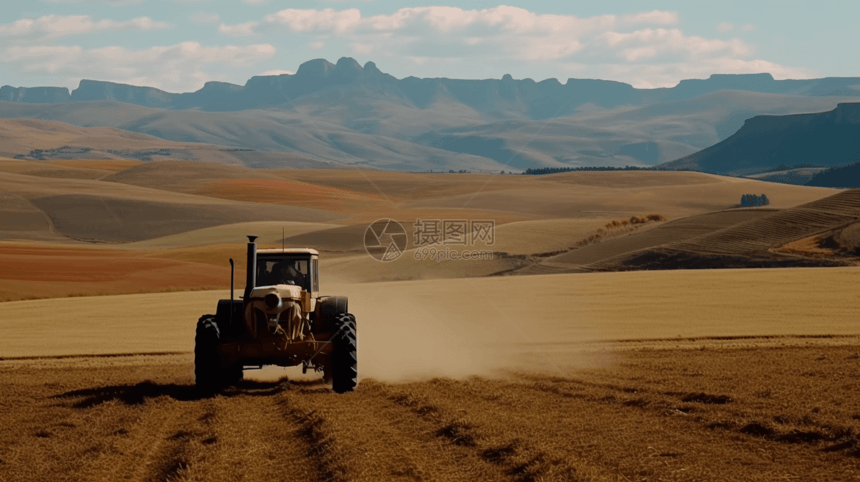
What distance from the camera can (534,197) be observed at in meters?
148

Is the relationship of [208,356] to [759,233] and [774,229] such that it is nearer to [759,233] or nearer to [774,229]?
[759,233]

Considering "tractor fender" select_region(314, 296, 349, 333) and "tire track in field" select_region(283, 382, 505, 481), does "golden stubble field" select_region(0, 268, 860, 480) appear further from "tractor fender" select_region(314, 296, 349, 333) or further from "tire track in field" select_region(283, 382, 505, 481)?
"tractor fender" select_region(314, 296, 349, 333)

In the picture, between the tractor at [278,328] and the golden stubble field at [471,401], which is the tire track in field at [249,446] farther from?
the tractor at [278,328]

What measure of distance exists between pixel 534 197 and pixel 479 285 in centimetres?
10343

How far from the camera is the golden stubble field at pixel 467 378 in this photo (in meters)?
11.1

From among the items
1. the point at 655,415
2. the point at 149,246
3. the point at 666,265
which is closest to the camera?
the point at 655,415

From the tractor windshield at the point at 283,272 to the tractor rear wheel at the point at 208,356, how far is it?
4.29 ft

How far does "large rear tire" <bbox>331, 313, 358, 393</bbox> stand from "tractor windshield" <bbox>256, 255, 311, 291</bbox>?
3.59 feet

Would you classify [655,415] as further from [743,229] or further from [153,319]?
[743,229]

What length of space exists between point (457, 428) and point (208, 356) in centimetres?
593

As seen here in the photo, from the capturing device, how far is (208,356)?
1677 cm

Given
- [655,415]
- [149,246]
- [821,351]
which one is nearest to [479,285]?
[821,351]
